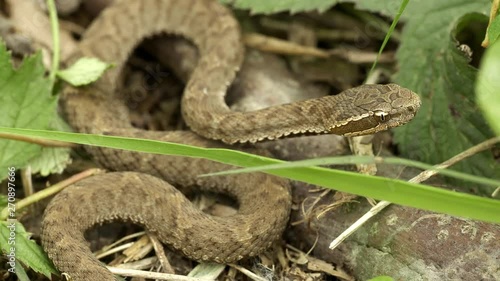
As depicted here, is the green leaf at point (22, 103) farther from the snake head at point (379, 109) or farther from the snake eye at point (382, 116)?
the snake eye at point (382, 116)

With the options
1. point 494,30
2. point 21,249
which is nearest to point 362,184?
point 494,30

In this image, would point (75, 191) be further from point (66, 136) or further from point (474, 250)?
point (474, 250)

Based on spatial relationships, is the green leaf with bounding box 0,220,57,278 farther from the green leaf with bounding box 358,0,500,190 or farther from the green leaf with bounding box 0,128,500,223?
the green leaf with bounding box 358,0,500,190

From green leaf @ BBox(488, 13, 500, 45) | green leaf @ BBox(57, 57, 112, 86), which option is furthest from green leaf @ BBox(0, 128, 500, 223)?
green leaf @ BBox(57, 57, 112, 86)

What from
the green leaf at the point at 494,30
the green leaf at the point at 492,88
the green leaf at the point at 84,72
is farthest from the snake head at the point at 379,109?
the green leaf at the point at 84,72

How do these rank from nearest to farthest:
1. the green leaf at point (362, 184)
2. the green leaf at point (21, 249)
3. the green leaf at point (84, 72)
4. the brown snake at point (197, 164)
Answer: the green leaf at point (362, 184), the green leaf at point (21, 249), the brown snake at point (197, 164), the green leaf at point (84, 72)

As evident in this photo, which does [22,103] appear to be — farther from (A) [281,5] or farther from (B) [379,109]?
(B) [379,109]
